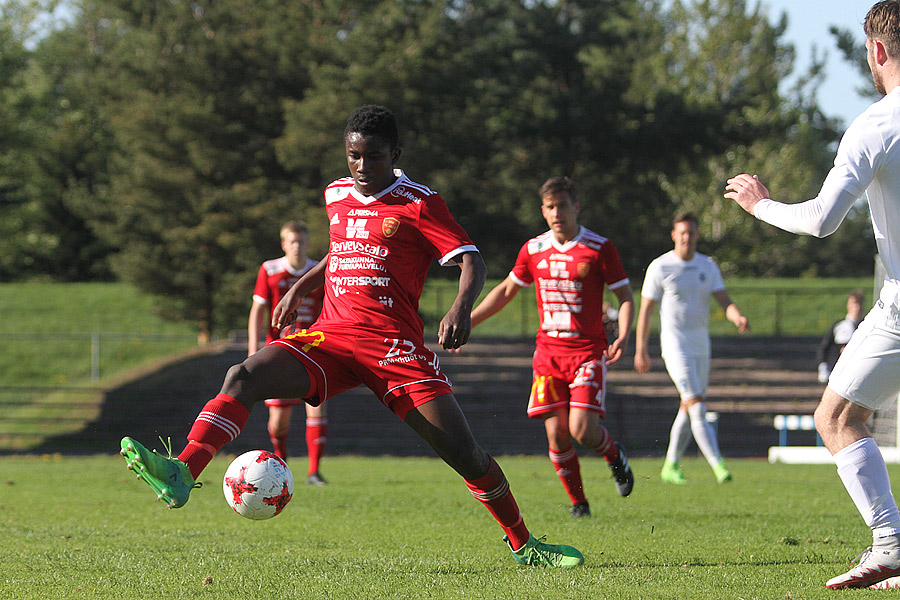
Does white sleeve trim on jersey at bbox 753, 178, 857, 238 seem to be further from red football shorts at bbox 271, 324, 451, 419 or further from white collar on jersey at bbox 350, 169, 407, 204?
white collar on jersey at bbox 350, 169, 407, 204

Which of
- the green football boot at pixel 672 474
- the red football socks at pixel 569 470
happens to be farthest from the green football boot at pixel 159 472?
the green football boot at pixel 672 474

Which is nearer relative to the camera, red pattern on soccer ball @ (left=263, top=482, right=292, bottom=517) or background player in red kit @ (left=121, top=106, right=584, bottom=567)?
red pattern on soccer ball @ (left=263, top=482, right=292, bottom=517)

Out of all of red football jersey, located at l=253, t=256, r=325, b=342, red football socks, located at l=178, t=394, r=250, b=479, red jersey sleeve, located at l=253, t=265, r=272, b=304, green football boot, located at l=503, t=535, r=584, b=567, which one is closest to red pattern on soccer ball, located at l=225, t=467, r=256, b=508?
red football socks, located at l=178, t=394, r=250, b=479

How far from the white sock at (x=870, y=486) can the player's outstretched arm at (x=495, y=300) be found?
3.09 m

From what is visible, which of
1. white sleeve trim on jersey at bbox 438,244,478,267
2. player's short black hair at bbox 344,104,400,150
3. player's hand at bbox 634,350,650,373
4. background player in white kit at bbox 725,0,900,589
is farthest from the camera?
player's hand at bbox 634,350,650,373

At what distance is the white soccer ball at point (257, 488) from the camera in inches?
189

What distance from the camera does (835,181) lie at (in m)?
4.34

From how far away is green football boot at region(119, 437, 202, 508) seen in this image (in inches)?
166

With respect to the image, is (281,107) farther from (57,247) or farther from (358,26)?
(57,247)

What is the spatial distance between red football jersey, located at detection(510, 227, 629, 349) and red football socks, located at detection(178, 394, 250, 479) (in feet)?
11.8

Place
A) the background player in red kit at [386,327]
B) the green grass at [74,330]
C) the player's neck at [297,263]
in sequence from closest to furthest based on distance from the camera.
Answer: the background player in red kit at [386,327] → the player's neck at [297,263] → the green grass at [74,330]

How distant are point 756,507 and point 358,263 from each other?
192 inches

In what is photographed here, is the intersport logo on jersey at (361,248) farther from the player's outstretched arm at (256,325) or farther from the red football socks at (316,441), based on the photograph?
the red football socks at (316,441)

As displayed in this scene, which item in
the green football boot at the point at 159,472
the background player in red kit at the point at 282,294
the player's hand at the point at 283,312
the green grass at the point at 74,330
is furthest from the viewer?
the green grass at the point at 74,330
